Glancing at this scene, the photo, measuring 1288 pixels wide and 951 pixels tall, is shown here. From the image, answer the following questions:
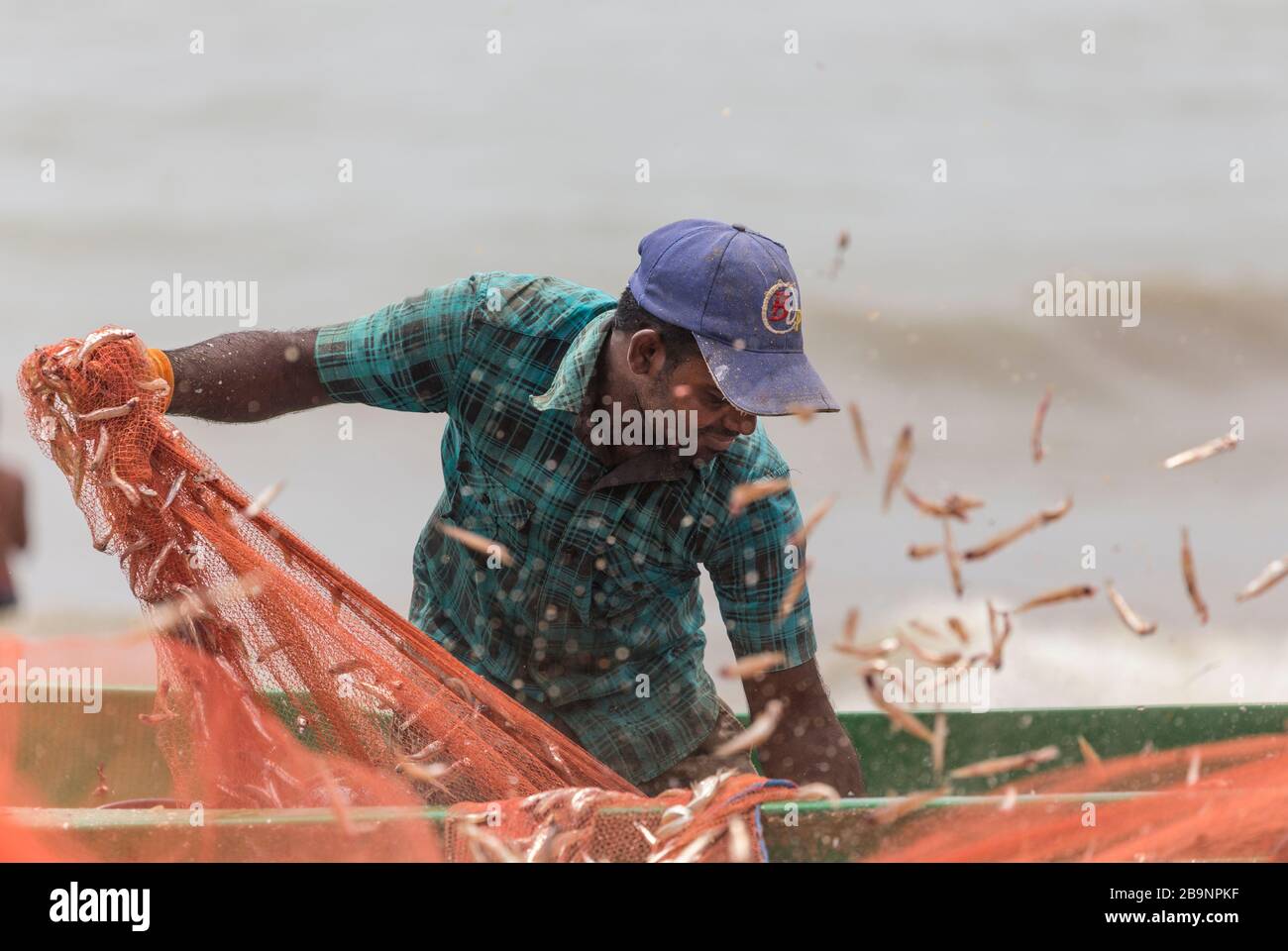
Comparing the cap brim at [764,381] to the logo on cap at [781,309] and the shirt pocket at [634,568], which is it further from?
the shirt pocket at [634,568]

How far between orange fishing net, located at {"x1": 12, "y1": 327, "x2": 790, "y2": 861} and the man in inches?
8.5

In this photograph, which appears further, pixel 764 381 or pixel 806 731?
pixel 806 731

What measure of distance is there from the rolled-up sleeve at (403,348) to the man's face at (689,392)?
0.49m

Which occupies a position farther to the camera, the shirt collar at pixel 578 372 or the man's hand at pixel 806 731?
the man's hand at pixel 806 731

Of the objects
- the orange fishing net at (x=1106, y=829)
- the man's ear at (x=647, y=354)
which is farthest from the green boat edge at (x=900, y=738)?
the man's ear at (x=647, y=354)

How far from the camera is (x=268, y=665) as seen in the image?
2955mm

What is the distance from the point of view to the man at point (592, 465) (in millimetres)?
2916

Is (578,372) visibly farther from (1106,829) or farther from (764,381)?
(1106,829)

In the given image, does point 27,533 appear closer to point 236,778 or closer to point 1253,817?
point 236,778

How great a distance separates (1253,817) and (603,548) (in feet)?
4.84

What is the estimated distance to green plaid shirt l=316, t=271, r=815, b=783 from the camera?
3162 mm

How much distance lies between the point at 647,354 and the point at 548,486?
0.46 m

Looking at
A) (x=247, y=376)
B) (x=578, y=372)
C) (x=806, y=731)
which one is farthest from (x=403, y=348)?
(x=806, y=731)

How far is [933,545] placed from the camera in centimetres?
267
